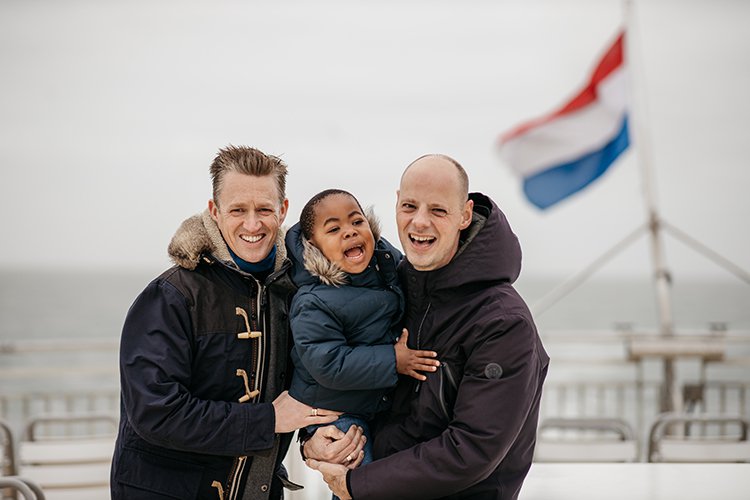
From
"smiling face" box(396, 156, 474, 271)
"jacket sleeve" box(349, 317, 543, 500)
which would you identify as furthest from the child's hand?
"smiling face" box(396, 156, 474, 271)

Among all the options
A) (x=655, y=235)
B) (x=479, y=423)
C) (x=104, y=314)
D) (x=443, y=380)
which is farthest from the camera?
(x=104, y=314)

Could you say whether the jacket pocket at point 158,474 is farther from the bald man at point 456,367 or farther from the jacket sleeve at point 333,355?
the jacket sleeve at point 333,355

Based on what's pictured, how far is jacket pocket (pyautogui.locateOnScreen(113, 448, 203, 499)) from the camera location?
2465mm

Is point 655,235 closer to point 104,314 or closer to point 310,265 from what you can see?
point 310,265

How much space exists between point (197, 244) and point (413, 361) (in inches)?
28.1

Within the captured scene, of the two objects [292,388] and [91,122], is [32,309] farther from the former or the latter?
[292,388]

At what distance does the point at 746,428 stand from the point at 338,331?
2332 millimetres

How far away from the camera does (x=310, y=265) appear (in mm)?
2545

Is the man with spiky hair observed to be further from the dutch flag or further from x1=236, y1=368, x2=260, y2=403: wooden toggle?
the dutch flag

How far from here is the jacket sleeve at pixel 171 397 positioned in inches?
93.9

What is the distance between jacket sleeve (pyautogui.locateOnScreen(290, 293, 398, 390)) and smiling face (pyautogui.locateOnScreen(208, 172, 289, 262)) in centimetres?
22

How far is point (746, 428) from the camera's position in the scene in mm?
3902

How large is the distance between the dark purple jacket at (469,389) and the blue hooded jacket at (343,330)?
0.11 metres

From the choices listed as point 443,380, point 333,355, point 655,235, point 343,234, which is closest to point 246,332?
point 333,355
